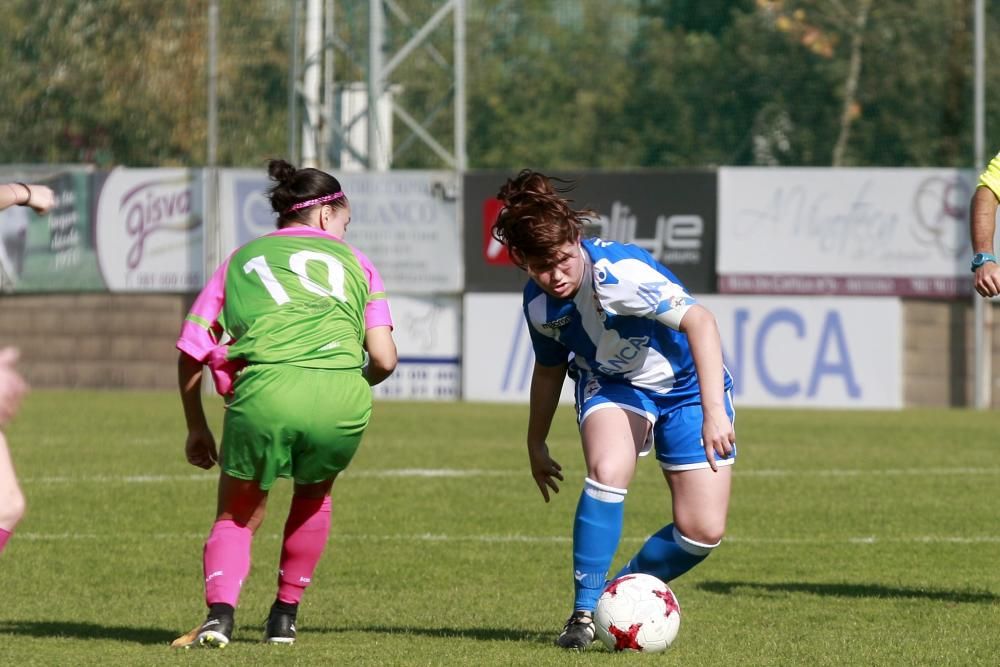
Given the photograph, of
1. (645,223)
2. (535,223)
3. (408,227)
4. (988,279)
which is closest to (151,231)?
(408,227)

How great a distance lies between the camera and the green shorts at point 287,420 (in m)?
5.93

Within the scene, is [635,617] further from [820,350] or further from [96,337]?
[96,337]

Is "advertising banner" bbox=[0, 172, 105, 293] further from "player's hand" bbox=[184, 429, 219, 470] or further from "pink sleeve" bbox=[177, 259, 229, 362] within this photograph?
"pink sleeve" bbox=[177, 259, 229, 362]

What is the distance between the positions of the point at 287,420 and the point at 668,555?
148 cm

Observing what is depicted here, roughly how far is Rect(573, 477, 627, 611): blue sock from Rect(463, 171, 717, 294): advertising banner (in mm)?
14337

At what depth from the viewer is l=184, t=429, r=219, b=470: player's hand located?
620 cm

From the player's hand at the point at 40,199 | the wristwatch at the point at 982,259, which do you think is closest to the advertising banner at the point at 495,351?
the wristwatch at the point at 982,259

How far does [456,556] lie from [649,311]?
129 inches

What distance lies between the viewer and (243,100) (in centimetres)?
2492

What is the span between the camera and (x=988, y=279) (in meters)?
7.20

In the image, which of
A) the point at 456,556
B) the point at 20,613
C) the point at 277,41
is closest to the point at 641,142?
the point at 277,41

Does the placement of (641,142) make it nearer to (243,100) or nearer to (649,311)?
(243,100)

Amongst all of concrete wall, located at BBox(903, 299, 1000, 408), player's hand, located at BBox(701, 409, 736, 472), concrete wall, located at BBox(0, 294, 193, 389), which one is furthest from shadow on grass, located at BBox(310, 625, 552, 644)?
concrete wall, located at BBox(0, 294, 193, 389)

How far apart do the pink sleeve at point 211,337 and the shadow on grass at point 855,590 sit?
273 cm
